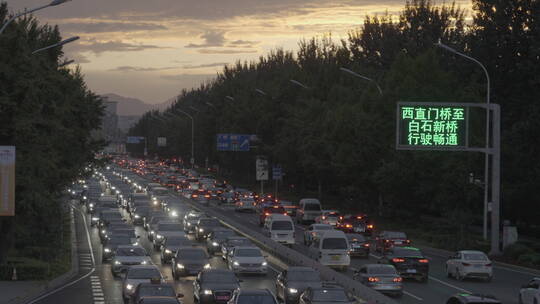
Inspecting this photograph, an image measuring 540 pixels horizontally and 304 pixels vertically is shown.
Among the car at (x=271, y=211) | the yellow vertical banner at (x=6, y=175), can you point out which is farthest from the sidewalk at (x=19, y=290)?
the car at (x=271, y=211)

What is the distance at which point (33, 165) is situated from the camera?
42.1 meters

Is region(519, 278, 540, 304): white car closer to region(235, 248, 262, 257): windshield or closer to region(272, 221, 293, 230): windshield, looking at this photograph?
region(235, 248, 262, 257): windshield

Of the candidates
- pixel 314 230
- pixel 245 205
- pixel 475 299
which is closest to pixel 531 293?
pixel 475 299

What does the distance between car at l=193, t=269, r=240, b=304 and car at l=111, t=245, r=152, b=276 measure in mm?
9858

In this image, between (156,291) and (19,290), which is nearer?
(156,291)

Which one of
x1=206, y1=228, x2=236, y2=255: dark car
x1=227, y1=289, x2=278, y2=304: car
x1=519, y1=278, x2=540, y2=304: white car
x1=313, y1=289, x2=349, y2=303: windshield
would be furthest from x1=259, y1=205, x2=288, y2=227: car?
x1=227, y1=289, x2=278, y2=304: car

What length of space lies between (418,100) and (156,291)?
Answer: 154ft

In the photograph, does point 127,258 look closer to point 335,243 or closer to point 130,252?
point 130,252

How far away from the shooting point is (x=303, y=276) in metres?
31.8

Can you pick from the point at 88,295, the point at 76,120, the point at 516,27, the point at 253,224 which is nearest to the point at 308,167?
the point at 253,224

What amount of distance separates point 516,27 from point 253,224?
2672 cm

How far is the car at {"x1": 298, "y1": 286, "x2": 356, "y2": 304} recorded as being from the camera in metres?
26.0

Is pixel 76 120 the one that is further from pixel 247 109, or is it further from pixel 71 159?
pixel 247 109

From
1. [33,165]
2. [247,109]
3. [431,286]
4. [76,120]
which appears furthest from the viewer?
[247,109]
